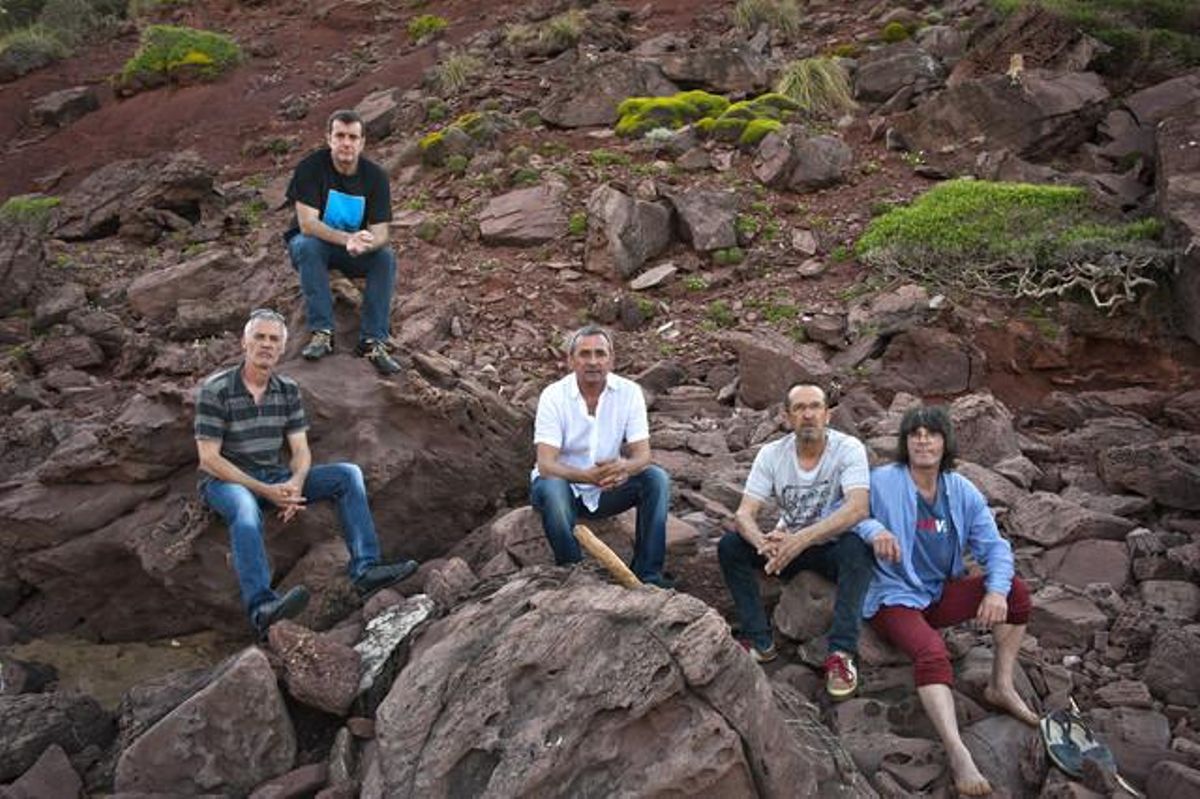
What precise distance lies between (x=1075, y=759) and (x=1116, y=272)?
23.7ft

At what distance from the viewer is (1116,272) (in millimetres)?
10750

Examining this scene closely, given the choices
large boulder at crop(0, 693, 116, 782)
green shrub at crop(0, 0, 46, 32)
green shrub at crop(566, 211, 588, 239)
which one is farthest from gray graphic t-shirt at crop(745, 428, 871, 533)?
green shrub at crop(0, 0, 46, 32)

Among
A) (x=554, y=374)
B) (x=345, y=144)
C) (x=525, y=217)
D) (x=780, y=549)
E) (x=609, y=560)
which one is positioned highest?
(x=345, y=144)

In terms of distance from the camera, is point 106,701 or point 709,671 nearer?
point 709,671

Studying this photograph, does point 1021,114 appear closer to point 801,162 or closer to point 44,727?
point 801,162

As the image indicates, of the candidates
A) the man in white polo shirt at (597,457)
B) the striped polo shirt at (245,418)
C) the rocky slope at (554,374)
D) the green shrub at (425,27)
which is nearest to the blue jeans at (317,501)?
the striped polo shirt at (245,418)

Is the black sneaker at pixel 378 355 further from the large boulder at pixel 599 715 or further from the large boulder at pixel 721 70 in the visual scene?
the large boulder at pixel 721 70

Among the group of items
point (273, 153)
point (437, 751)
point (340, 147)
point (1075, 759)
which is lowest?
point (273, 153)

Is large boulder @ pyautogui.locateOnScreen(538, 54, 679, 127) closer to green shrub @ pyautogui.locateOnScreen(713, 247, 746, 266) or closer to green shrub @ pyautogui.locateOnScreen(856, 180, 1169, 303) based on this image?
green shrub @ pyautogui.locateOnScreen(713, 247, 746, 266)

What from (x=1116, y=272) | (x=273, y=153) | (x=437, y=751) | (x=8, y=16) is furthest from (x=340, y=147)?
(x=8, y=16)

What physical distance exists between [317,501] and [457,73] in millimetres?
14336

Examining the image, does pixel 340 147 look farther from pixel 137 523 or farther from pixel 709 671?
pixel 709 671

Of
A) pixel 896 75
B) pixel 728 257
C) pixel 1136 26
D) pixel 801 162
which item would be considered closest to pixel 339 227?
pixel 728 257

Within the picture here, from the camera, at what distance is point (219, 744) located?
16.6 feet
